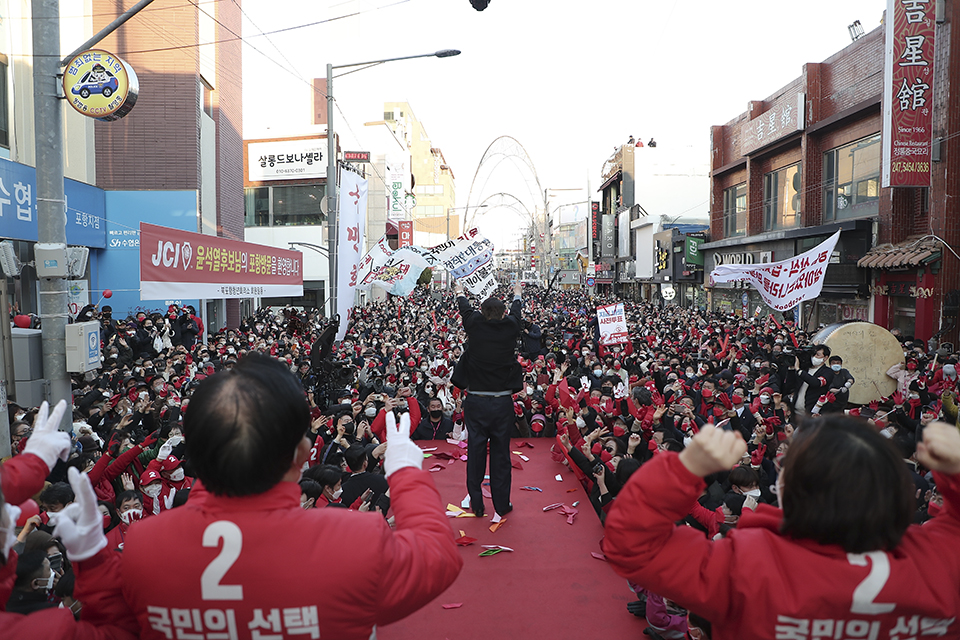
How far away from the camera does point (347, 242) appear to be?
11.1 meters

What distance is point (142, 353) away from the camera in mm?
13523

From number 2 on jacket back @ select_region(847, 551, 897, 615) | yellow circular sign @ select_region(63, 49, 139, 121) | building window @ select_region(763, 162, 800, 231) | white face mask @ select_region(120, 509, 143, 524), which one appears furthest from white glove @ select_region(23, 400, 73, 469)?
building window @ select_region(763, 162, 800, 231)

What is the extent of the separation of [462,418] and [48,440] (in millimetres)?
6797

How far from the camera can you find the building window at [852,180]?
18312mm

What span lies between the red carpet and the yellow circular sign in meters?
6.67

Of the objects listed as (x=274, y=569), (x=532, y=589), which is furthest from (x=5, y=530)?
(x=532, y=589)

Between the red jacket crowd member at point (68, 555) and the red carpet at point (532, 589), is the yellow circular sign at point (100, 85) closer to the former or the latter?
the red carpet at point (532, 589)

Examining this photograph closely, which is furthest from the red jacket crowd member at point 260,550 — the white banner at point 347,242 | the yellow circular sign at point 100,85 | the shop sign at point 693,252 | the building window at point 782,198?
the shop sign at point 693,252

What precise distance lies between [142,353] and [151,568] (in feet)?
44.4

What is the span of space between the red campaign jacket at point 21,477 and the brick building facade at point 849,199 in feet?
56.1

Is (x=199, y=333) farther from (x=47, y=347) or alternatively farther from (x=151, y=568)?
(x=151, y=568)

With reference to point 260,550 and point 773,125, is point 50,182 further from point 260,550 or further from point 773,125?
point 773,125

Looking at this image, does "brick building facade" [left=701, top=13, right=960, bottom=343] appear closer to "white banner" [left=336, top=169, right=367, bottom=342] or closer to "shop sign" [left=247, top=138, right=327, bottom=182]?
"white banner" [left=336, top=169, right=367, bottom=342]

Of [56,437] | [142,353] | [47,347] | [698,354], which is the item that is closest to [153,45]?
[142,353]
